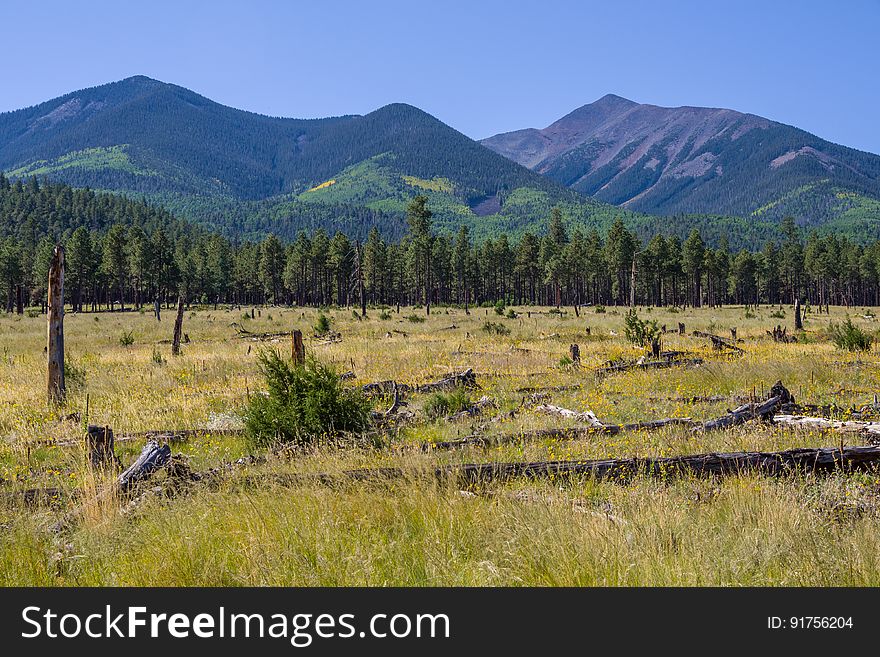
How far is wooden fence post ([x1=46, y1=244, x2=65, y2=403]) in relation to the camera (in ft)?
42.5

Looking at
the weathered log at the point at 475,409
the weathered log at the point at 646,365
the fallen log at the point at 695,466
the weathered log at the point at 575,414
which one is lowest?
the weathered log at the point at 475,409

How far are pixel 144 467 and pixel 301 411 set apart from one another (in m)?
3.08

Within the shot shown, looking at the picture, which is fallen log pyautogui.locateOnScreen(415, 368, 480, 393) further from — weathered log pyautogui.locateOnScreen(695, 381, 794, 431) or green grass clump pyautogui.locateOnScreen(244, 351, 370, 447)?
weathered log pyautogui.locateOnScreen(695, 381, 794, 431)

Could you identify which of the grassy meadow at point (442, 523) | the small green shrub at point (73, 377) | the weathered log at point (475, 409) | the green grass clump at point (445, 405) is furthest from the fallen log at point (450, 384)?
the small green shrub at point (73, 377)

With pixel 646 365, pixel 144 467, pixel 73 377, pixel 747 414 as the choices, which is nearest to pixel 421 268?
pixel 646 365

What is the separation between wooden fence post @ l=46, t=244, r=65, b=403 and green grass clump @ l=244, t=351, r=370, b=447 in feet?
21.3

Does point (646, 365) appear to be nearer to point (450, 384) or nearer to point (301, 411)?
point (450, 384)

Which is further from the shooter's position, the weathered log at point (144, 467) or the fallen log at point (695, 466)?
the fallen log at point (695, 466)

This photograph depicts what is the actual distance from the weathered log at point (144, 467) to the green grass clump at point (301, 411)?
2.29m

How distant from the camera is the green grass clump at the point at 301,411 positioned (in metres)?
8.66

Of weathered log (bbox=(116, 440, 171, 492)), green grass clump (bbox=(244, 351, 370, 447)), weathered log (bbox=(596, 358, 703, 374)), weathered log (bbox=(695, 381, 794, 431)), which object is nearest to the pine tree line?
weathered log (bbox=(596, 358, 703, 374))

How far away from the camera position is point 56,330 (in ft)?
43.9

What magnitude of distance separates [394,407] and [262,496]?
5.81 metres

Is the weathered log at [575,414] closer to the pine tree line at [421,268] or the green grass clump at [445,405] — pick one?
the green grass clump at [445,405]
